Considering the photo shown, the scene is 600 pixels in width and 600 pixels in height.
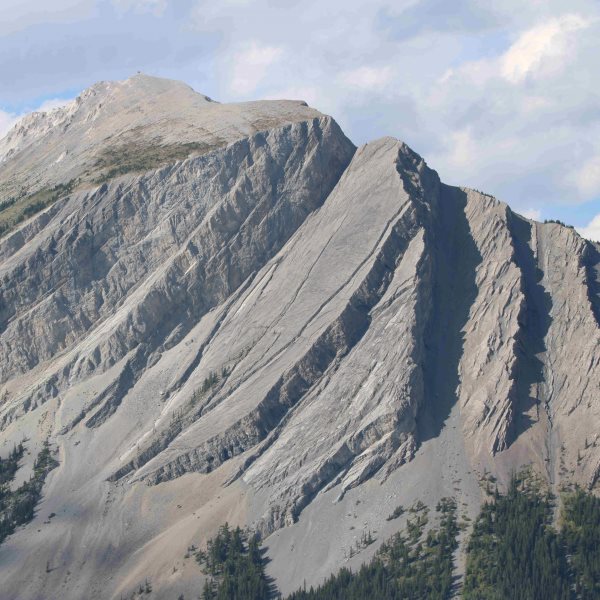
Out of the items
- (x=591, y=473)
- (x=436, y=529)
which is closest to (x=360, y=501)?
(x=436, y=529)

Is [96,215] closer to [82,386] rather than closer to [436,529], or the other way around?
[82,386]

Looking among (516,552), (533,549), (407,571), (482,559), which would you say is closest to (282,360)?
(407,571)

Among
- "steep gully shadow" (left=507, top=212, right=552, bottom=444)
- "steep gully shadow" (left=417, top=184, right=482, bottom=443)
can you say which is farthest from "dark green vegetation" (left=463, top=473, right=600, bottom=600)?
"steep gully shadow" (left=417, top=184, right=482, bottom=443)

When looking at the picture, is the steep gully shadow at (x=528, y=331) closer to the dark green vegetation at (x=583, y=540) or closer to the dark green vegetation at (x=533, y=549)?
the dark green vegetation at (x=533, y=549)

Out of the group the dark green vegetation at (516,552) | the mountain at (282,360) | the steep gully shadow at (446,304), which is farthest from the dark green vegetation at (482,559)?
the steep gully shadow at (446,304)

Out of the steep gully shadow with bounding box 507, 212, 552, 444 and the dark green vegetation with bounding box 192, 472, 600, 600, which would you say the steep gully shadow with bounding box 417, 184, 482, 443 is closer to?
the steep gully shadow with bounding box 507, 212, 552, 444

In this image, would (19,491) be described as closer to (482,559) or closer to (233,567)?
(233,567)
